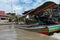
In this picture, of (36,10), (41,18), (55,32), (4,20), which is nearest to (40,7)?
(36,10)

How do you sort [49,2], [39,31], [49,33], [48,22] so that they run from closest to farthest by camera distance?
1. [49,33]
2. [39,31]
3. [49,2]
4. [48,22]

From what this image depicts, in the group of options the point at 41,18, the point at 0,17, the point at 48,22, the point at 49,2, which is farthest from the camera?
the point at 0,17

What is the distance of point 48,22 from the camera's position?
26250mm

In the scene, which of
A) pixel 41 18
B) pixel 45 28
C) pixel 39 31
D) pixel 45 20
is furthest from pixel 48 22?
pixel 45 28

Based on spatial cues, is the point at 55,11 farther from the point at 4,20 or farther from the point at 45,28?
the point at 4,20

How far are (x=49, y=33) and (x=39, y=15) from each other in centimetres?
1051

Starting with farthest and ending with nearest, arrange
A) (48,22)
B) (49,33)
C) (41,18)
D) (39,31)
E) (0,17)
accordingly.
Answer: (0,17) → (41,18) → (48,22) → (39,31) → (49,33)

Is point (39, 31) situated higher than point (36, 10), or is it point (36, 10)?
point (36, 10)

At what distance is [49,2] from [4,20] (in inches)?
1535

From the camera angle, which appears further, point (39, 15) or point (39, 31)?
point (39, 15)

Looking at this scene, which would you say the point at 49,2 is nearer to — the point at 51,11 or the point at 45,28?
the point at 45,28

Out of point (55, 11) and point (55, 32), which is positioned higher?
point (55, 11)

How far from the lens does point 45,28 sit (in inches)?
761

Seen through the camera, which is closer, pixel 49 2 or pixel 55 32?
pixel 55 32
